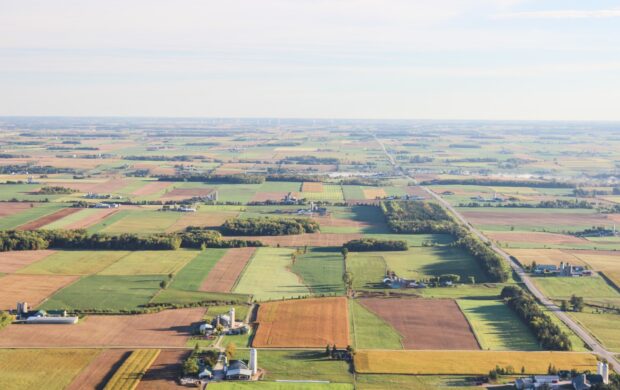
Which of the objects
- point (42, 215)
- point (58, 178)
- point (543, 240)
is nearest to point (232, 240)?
point (42, 215)

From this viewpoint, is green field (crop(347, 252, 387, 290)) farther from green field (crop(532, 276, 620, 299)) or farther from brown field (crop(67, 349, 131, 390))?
brown field (crop(67, 349, 131, 390))

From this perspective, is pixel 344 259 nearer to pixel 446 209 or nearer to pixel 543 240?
pixel 543 240

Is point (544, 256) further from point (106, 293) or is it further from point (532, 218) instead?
point (106, 293)

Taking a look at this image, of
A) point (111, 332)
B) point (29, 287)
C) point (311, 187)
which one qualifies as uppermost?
point (311, 187)

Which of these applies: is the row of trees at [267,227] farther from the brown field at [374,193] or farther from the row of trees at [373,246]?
the brown field at [374,193]

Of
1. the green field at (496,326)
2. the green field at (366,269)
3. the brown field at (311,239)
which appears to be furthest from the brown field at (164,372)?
the brown field at (311,239)

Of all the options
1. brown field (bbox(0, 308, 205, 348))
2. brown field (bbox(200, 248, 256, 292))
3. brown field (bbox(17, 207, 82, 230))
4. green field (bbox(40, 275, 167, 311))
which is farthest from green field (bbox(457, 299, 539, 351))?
brown field (bbox(17, 207, 82, 230))

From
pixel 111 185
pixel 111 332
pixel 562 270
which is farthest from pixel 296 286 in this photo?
pixel 111 185
